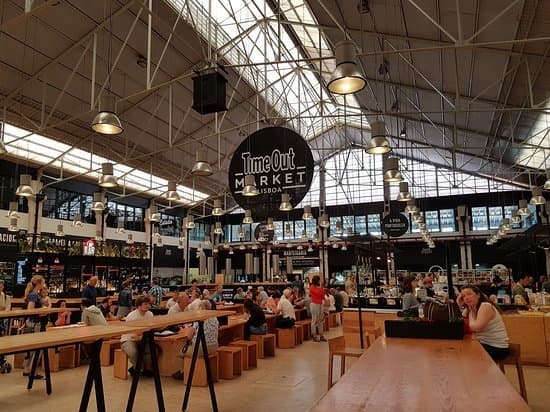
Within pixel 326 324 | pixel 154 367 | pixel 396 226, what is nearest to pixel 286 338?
pixel 326 324

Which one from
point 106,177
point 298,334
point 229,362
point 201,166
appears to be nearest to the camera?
point 229,362

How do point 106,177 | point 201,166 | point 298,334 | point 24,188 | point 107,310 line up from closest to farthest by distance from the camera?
point 201,166
point 106,177
point 24,188
point 298,334
point 107,310

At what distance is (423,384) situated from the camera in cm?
252

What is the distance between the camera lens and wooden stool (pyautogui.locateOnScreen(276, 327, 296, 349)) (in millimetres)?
9359

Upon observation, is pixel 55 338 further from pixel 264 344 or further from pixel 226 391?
pixel 264 344

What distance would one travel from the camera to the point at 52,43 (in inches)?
416

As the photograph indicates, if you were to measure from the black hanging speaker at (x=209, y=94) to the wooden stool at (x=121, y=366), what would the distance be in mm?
3975

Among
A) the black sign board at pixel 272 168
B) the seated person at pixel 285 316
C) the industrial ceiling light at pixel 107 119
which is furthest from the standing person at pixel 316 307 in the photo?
the industrial ceiling light at pixel 107 119

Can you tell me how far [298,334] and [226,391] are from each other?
441 cm

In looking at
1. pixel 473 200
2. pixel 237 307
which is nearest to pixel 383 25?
pixel 237 307

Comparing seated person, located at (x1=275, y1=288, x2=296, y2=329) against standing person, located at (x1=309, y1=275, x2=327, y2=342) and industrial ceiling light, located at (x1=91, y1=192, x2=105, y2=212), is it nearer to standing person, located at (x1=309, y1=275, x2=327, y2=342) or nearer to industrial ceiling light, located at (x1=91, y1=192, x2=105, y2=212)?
standing person, located at (x1=309, y1=275, x2=327, y2=342)

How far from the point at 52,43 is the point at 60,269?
8779 millimetres

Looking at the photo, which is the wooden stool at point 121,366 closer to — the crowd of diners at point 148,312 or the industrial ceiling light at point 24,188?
the crowd of diners at point 148,312

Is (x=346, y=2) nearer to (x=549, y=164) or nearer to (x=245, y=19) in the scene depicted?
(x=245, y=19)
